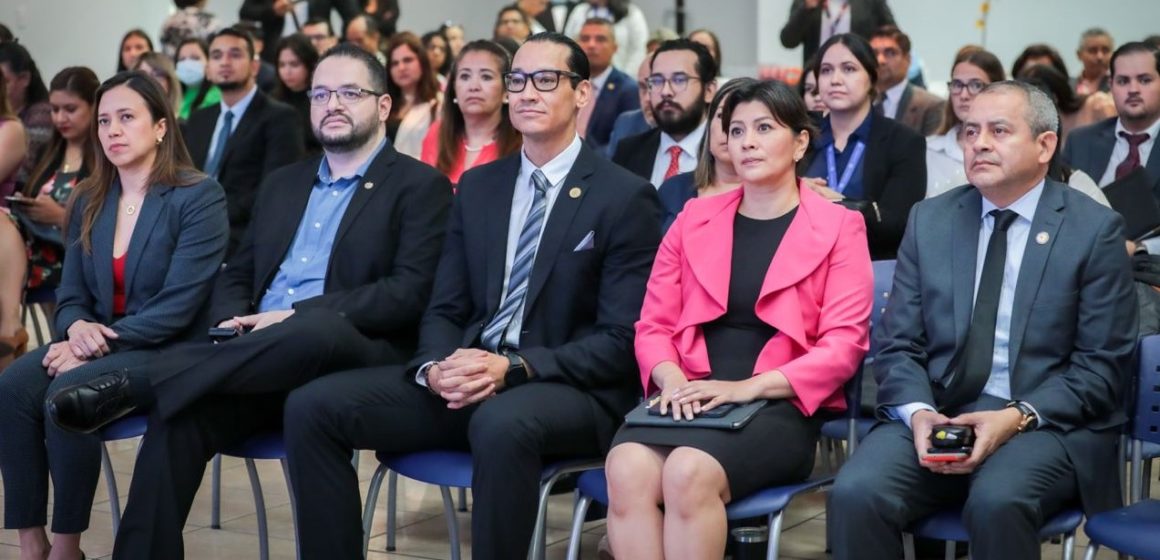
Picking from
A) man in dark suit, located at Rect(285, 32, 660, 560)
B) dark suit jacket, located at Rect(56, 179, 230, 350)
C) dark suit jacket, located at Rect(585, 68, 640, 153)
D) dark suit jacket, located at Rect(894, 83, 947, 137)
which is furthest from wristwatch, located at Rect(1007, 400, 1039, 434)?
dark suit jacket, located at Rect(585, 68, 640, 153)

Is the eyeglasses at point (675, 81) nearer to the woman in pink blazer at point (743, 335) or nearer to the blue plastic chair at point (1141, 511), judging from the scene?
the woman in pink blazer at point (743, 335)

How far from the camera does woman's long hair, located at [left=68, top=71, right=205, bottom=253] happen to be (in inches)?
169

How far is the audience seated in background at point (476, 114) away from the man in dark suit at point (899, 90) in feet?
6.28

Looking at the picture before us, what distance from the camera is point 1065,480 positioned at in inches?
120

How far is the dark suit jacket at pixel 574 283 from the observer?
3598mm

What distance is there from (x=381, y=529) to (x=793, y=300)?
1.77 metres

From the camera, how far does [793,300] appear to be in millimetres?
3406

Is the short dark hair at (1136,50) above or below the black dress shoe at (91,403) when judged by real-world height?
above

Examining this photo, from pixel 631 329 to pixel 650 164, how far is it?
6.15ft

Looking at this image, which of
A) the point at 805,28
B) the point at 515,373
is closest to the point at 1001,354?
the point at 515,373

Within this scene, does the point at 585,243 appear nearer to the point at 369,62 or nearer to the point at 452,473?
the point at 452,473

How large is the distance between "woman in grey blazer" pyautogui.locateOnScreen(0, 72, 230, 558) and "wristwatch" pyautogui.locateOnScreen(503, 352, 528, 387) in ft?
3.62

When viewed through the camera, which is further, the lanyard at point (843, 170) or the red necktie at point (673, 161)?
the red necktie at point (673, 161)

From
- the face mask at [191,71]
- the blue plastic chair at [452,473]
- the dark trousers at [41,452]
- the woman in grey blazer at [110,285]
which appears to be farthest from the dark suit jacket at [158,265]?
the face mask at [191,71]
